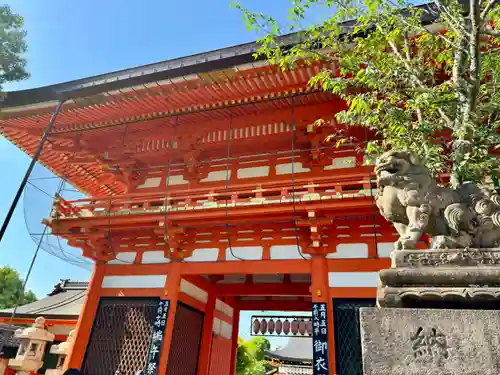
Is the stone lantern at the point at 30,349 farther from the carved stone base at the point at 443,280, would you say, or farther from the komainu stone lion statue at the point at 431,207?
the komainu stone lion statue at the point at 431,207

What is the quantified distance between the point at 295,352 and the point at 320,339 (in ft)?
81.0

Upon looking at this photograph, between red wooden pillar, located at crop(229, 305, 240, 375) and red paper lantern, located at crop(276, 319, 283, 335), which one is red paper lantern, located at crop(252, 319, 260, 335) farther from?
red wooden pillar, located at crop(229, 305, 240, 375)

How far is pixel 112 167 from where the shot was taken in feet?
31.9

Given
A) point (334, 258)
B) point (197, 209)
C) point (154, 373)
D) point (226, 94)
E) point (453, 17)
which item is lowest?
point (154, 373)

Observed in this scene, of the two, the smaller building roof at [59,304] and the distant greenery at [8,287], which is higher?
the distant greenery at [8,287]

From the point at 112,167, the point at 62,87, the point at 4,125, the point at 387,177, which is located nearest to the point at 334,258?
the point at 387,177

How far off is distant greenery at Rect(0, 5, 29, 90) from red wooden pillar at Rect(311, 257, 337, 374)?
7.94m

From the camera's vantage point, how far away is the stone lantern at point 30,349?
8.53 meters

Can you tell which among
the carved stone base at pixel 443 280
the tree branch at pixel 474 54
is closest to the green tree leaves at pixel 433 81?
the tree branch at pixel 474 54

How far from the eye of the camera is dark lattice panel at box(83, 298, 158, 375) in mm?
7570

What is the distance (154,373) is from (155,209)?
3491 millimetres

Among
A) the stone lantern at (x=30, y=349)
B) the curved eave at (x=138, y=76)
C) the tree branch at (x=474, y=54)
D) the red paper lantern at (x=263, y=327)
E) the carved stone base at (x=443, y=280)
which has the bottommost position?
the stone lantern at (x=30, y=349)

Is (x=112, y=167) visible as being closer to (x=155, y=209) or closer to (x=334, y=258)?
(x=155, y=209)

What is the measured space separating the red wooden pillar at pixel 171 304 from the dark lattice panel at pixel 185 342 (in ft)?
1.05
